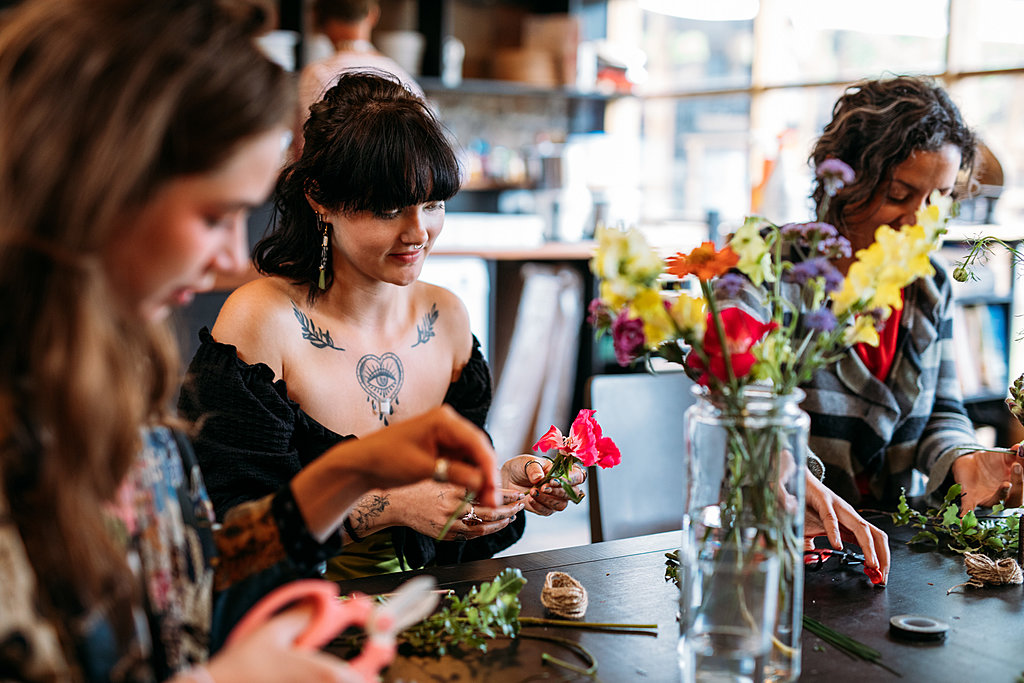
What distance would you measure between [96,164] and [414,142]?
0.90 meters

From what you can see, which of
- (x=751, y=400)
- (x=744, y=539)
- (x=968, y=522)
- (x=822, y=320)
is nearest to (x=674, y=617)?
(x=744, y=539)

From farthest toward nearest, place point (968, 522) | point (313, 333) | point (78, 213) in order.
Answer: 1. point (313, 333)
2. point (968, 522)
3. point (78, 213)

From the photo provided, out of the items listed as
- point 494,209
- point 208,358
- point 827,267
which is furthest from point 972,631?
point 494,209

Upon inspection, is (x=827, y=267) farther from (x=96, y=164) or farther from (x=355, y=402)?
(x=355, y=402)

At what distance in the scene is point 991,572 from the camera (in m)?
1.35

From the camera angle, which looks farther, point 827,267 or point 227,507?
point 227,507

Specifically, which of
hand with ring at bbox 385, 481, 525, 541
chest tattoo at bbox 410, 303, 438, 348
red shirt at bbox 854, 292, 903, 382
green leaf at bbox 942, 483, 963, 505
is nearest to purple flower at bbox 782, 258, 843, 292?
hand with ring at bbox 385, 481, 525, 541

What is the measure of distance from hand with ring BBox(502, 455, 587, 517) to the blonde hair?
0.77 meters

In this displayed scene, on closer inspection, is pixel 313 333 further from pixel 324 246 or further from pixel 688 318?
pixel 688 318

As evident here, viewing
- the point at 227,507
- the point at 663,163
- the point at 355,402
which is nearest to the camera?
the point at 227,507

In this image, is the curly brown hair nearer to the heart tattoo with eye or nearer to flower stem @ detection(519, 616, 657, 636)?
the heart tattoo with eye

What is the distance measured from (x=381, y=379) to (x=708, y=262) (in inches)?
35.3

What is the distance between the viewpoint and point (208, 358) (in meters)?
1.58

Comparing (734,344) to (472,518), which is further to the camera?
(472,518)
